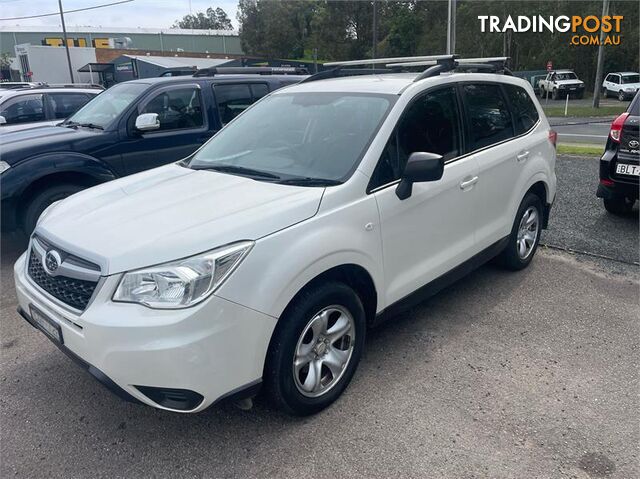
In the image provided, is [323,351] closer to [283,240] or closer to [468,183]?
[283,240]

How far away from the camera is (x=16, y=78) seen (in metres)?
56.8

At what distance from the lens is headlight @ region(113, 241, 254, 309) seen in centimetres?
234

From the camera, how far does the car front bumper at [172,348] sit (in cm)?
229

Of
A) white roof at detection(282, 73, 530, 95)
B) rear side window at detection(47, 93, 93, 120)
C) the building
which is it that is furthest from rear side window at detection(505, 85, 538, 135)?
the building

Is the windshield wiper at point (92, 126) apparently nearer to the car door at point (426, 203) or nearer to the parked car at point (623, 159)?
the car door at point (426, 203)

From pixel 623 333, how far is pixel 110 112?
5.80m

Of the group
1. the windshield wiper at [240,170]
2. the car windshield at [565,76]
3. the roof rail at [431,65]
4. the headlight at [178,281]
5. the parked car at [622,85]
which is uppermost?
the roof rail at [431,65]

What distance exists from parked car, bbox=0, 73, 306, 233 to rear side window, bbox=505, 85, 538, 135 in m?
3.56

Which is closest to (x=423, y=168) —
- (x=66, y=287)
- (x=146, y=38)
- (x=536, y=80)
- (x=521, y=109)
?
(x=66, y=287)

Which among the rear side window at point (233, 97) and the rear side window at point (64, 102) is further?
the rear side window at point (64, 102)

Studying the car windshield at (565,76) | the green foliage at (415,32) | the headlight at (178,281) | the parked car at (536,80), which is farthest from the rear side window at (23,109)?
the green foliage at (415,32)

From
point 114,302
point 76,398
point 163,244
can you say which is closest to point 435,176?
point 163,244

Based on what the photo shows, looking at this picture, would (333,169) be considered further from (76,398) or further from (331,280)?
(76,398)

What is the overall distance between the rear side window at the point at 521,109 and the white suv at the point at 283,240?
212mm
